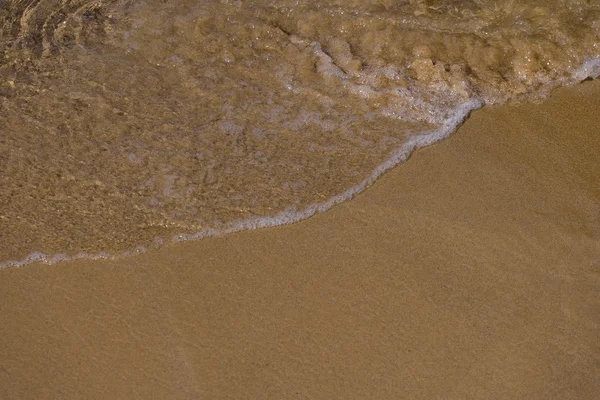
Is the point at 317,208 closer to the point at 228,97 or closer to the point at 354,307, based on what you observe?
the point at 354,307

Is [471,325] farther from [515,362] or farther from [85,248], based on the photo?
[85,248]

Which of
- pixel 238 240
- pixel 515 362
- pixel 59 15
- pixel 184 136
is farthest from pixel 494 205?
pixel 59 15

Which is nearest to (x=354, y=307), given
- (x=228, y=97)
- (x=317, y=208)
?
(x=317, y=208)

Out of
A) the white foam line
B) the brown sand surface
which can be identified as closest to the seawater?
the white foam line

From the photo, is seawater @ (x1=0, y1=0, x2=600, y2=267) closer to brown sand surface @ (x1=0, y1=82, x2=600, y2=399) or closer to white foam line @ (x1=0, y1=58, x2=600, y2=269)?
white foam line @ (x1=0, y1=58, x2=600, y2=269)

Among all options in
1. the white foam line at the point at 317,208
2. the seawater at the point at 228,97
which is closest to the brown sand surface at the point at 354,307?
the white foam line at the point at 317,208

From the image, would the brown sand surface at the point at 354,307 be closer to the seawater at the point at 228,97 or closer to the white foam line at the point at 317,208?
the white foam line at the point at 317,208
